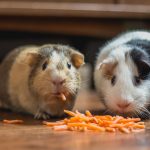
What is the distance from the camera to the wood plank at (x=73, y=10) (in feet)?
11.1

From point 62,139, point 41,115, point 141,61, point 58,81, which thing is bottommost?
point 62,139

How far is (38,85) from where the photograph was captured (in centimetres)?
212

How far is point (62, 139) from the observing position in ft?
5.71

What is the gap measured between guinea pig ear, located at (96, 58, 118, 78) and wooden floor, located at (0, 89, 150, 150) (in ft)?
1.12

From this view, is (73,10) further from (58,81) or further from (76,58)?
(58,81)

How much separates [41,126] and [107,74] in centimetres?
44

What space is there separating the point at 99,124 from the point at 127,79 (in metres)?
0.26

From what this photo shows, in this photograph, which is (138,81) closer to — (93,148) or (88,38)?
(93,148)

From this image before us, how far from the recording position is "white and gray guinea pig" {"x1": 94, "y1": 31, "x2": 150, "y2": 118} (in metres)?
2.08

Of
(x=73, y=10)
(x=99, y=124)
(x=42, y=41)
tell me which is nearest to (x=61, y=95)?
(x=99, y=124)

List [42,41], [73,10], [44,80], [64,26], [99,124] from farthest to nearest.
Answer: [42,41] < [64,26] < [73,10] < [44,80] < [99,124]

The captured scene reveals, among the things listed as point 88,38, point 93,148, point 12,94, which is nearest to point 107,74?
point 12,94

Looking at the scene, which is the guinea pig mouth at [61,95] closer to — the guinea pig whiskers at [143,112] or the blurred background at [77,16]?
the guinea pig whiskers at [143,112]

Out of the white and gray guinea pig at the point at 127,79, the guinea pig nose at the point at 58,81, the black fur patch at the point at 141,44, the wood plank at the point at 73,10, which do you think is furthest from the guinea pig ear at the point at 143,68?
the wood plank at the point at 73,10
